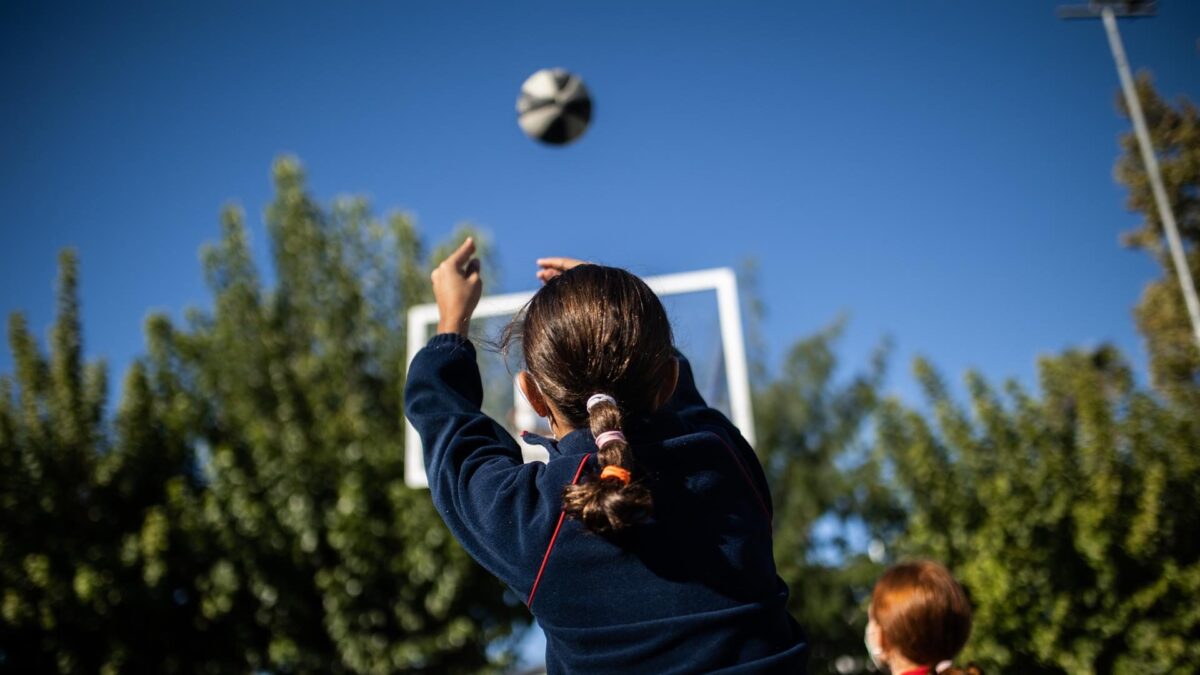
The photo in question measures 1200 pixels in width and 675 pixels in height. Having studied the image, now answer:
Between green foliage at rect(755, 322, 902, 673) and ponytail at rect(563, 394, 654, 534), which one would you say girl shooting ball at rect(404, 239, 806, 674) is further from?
green foliage at rect(755, 322, 902, 673)

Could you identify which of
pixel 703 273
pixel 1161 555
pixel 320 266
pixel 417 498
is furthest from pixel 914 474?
pixel 320 266

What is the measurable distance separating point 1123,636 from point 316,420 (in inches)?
400

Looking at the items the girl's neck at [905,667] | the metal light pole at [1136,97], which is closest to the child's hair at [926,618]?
the girl's neck at [905,667]

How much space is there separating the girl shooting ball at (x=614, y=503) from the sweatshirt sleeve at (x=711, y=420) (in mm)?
12

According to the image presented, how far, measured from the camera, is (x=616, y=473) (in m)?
1.19

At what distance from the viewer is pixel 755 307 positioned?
19.0m

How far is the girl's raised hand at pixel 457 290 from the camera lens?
64.2 inches

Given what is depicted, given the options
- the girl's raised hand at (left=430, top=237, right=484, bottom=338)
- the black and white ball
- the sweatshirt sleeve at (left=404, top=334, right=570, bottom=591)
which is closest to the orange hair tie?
the sweatshirt sleeve at (left=404, top=334, right=570, bottom=591)

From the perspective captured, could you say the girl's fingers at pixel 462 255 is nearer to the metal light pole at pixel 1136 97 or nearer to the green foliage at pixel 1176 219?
the metal light pole at pixel 1136 97

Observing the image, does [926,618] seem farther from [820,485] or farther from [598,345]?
[820,485]

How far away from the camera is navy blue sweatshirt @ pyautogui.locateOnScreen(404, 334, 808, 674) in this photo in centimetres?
127

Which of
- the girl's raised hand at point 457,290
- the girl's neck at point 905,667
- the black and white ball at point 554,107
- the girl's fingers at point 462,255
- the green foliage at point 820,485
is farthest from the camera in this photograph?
the green foliage at point 820,485

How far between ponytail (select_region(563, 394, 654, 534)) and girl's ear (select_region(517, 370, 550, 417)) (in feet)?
0.63

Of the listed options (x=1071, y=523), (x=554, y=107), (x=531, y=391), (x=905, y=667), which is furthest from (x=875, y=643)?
(x=1071, y=523)
